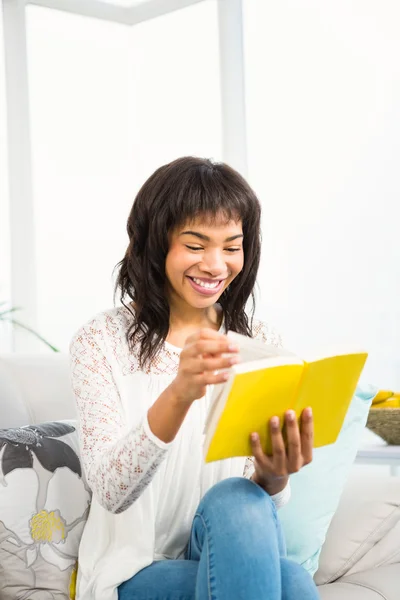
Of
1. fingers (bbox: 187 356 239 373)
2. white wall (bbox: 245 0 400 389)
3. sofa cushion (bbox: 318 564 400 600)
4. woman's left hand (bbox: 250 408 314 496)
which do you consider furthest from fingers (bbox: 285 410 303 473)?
white wall (bbox: 245 0 400 389)

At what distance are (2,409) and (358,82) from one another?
247 centimetres

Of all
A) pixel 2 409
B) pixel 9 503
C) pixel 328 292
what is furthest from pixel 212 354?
pixel 328 292

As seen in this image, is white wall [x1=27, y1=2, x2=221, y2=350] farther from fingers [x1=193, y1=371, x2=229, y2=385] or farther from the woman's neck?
fingers [x1=193, y1=371, x2=229, y2=385]

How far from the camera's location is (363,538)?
1.91 m

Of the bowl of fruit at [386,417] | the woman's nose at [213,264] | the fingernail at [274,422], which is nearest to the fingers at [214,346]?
the fingernail at [274,422]

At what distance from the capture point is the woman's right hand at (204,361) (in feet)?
3.91

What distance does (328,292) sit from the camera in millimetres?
3812

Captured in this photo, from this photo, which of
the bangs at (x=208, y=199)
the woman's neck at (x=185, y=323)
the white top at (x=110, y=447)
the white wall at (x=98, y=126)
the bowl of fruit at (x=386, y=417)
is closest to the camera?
the white top at (x=110, y=447)

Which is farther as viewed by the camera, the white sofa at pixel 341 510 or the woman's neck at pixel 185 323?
the white sofa at pixel 341 510

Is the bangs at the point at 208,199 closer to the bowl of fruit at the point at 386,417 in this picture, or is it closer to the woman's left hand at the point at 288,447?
the woman's left hand at the point at 288,447

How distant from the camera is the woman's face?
61.8 inches

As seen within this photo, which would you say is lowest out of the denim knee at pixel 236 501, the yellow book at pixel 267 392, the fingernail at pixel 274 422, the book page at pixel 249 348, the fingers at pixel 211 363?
the denim knee at pixel 236 501

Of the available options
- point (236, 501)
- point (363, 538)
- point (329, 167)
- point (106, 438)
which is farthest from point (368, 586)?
point (329, 167)

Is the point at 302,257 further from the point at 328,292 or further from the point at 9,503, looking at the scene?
the point at 9,503
